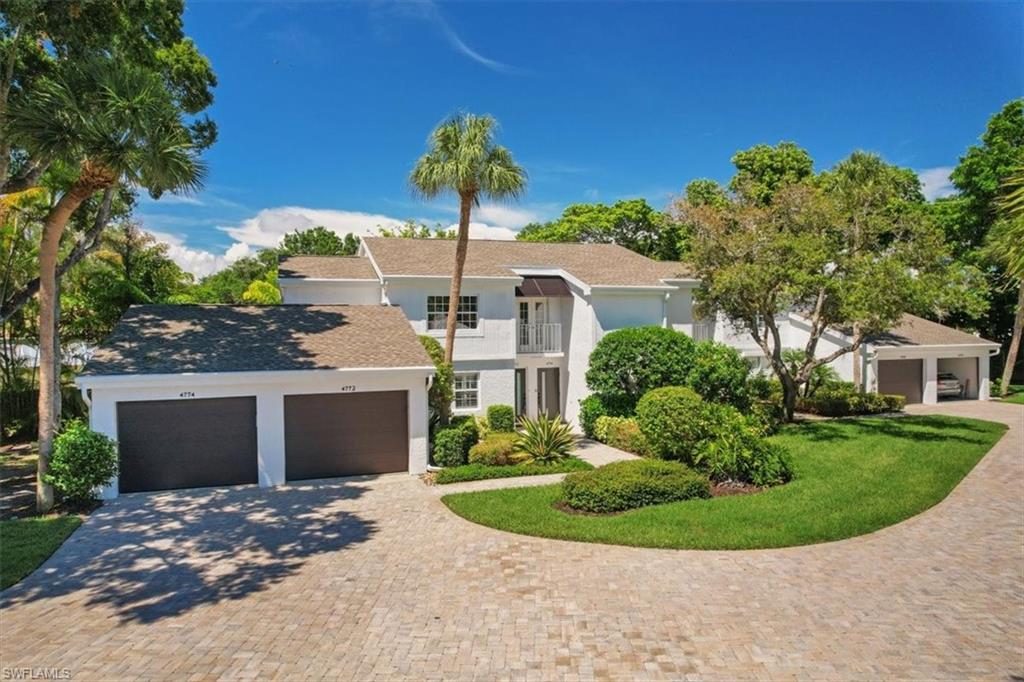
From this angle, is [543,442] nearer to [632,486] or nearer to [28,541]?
[632,486]

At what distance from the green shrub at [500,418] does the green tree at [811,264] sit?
8617 mm

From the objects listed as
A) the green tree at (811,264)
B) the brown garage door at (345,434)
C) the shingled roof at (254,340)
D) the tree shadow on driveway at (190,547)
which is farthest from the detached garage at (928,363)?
the tree shadow on driveway at (190,547)

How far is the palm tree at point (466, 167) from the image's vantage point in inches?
728

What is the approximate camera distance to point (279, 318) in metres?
19.1

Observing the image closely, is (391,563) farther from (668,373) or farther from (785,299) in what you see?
(785,299)

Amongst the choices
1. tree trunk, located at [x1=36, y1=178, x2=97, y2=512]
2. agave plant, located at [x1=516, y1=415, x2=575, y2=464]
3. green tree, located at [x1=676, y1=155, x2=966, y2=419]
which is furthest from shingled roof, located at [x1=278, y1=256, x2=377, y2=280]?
green tree, located at [x1=676, y1=155, x2=966, y2=419]

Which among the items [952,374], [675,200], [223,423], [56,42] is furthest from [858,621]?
[952,374]

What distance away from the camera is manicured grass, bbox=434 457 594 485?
15.9m

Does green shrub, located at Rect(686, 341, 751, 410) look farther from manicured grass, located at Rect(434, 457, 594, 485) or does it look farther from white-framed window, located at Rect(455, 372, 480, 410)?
white-framed window, located at Rect(455, 372, 480, 410)

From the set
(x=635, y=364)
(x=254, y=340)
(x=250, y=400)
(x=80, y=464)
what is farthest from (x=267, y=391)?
(x=635, y=364)

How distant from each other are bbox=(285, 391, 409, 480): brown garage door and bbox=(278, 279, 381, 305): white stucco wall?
24.9 ft

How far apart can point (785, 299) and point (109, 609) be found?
830 inches

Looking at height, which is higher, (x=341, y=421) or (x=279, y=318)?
(x=279, y=318)

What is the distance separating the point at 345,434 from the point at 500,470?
4525 millimetres
